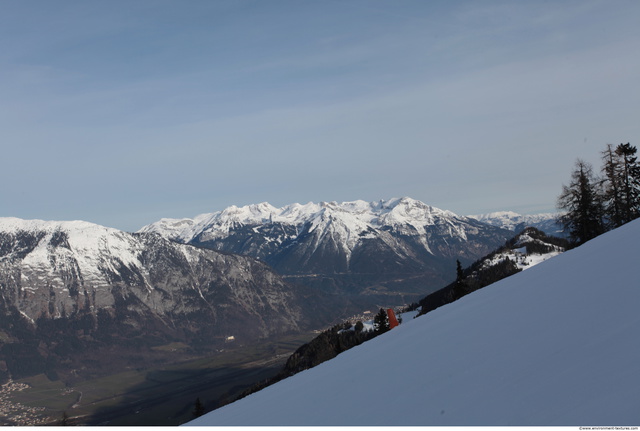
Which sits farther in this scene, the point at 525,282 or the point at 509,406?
the point at 525,282

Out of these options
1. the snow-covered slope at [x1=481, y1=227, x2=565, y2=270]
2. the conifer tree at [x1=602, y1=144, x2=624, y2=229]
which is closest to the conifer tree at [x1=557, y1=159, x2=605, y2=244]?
the conifer tree at [x1=602, y1=144, x2=624, y2=229]

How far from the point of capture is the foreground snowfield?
21.8 feet

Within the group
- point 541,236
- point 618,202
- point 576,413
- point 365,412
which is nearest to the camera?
point 576,413

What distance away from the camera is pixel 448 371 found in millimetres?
9750

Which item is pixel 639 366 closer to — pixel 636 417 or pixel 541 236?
pixel 636 417

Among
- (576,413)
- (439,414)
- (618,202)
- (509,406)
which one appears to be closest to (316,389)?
(439,414)

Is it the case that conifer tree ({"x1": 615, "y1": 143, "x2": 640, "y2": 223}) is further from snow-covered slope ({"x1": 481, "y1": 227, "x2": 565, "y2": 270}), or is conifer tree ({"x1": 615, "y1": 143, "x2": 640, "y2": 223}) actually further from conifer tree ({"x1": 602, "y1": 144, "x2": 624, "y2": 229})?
snow-covered slope ({"x1": 481, "y1": 227, "x2": 565, "y2": 270})

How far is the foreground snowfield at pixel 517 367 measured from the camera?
21.8ft

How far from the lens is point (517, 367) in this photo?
8.31 m

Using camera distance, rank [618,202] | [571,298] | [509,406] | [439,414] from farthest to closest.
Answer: [618,202] → [571,298] → [439,414] → [509,406]

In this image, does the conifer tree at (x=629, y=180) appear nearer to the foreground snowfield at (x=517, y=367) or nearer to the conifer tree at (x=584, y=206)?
the conifer tree at (x=584, y=206)

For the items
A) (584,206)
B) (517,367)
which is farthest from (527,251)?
(517,367)

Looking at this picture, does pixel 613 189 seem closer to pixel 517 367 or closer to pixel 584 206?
pixel 584 206

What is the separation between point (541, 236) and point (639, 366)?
203 metres
